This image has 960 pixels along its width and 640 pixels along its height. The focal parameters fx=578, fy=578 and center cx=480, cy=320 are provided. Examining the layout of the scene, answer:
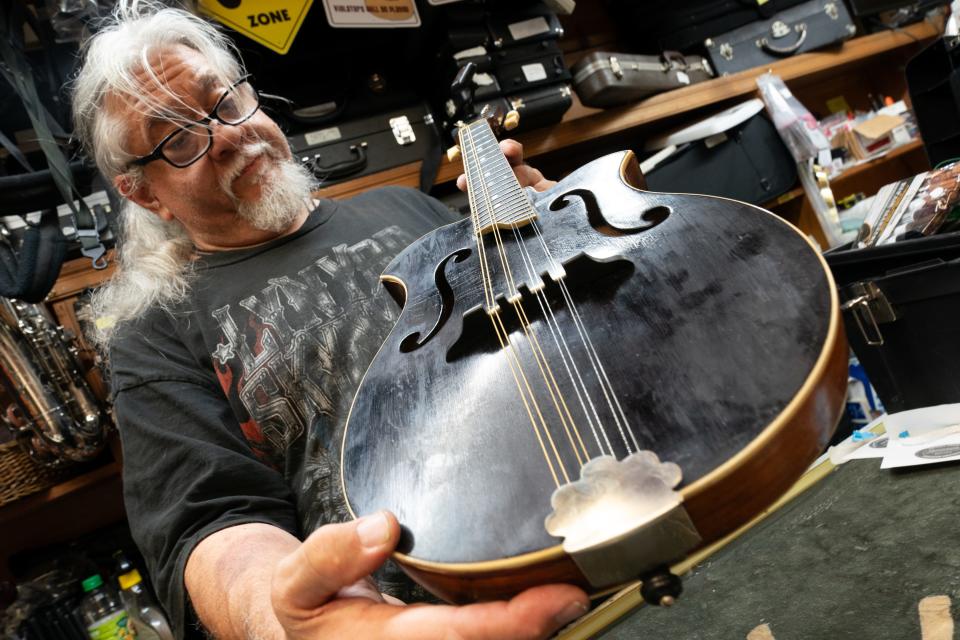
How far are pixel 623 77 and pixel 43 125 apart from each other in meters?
1.79

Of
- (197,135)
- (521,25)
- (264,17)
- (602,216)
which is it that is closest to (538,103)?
(521,25)

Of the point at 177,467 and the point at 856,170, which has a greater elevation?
the point at 177,467

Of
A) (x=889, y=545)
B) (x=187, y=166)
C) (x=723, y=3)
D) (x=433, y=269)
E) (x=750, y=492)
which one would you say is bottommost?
(x=889, y=545)

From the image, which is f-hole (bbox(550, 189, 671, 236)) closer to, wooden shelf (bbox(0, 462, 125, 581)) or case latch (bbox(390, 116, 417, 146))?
case latch (bbox(390, 116, 417, 146))

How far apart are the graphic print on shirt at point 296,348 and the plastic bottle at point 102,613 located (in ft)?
3.93

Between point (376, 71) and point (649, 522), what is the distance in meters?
2.21

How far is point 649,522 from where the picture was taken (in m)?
0.29

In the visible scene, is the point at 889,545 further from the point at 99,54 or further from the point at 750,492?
the point at 99,54

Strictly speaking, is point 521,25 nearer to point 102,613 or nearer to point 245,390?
point 245,390

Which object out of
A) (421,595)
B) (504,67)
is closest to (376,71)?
(504,67)

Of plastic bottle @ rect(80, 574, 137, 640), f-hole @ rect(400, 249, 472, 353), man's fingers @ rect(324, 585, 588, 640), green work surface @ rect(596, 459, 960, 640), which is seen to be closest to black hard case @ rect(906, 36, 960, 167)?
green work surface @ rect(596, 459, 960, 640)

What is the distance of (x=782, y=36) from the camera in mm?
2457

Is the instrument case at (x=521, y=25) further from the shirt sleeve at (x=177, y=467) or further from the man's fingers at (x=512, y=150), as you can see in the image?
the shirt sleeve at (x=177, y=467)

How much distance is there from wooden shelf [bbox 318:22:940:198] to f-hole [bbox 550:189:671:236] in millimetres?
1366
